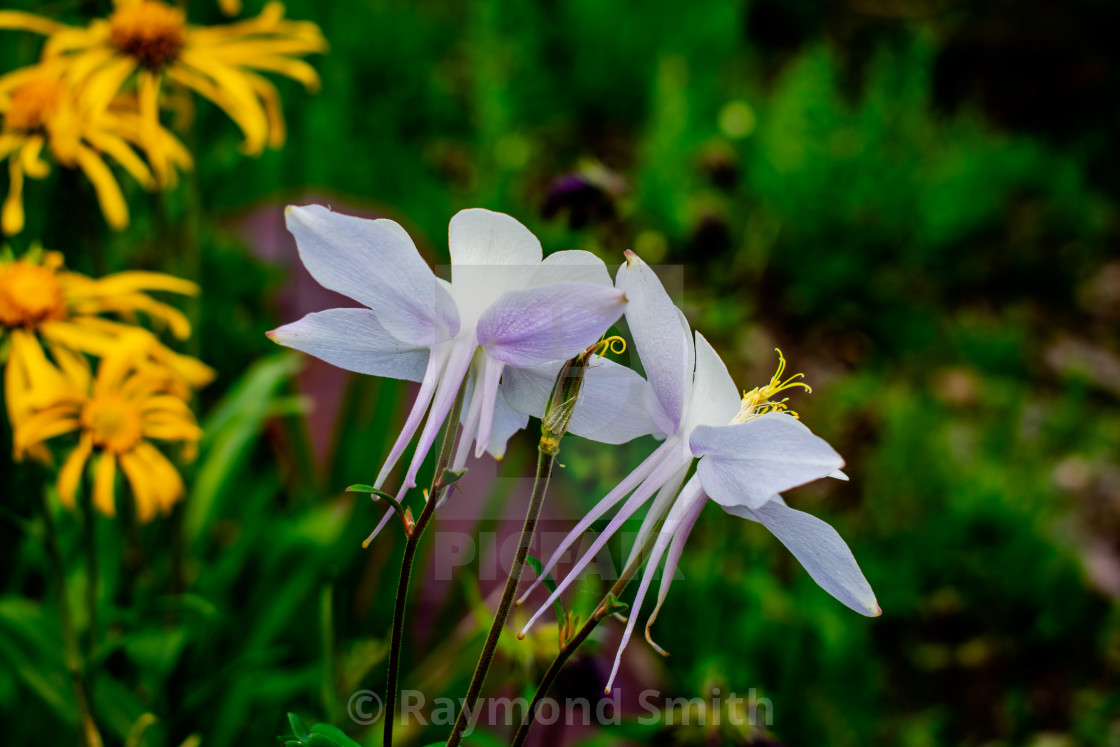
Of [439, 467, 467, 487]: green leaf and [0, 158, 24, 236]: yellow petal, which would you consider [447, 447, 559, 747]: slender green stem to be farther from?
[0, 158, 24, 236]: yellow petal

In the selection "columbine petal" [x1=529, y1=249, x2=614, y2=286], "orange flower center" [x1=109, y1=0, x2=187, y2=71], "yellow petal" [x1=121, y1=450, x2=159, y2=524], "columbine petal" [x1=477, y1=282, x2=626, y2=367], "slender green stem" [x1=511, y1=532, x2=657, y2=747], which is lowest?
"yellow petal" [x1=121, y1=450, x2=159, y2=524]

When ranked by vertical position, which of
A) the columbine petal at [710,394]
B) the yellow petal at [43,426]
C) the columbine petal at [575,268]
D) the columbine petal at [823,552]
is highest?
the columbine petal at [575,268]

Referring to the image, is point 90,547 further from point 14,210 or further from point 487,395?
point 487,395

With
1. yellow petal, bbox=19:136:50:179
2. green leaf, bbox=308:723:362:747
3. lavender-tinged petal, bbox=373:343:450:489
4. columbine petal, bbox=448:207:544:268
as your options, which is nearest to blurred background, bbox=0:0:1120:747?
yellow petal, bbox=19:136:50:179

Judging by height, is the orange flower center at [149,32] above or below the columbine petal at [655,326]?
above

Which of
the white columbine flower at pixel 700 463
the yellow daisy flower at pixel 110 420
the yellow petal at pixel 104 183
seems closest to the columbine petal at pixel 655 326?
the white columbine flower at pixel 700 463

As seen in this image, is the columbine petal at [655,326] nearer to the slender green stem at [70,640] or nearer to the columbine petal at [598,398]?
the columbine petal at [598,398]

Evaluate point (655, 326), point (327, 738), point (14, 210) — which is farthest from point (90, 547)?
point (655, 326)
